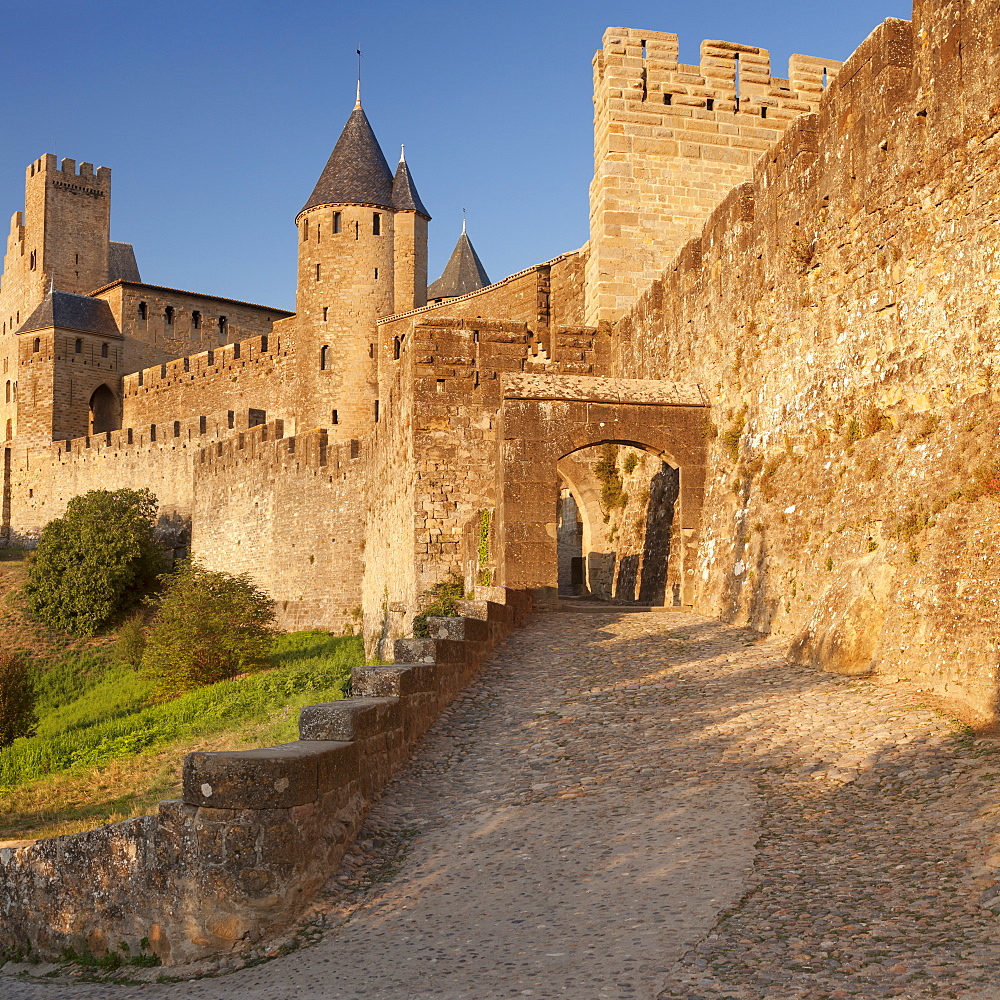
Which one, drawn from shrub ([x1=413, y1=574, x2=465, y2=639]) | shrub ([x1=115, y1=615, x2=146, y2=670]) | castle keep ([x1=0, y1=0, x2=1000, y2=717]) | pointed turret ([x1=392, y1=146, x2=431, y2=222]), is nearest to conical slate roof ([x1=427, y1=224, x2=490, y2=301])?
pointed turret ([x1=392, y1=146, x2=431, y2=222])

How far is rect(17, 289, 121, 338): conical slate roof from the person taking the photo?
4806 cm

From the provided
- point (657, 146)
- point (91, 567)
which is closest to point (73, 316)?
point (91, 567)

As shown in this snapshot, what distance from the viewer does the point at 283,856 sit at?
18.7ft

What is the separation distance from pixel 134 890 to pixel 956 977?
405 cm

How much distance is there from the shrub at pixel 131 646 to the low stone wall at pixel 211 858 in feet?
71.1

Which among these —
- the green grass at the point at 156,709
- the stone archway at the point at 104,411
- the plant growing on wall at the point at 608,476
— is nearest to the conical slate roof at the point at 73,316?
the stone archway at the point at 104,411

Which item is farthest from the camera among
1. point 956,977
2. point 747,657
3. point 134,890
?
point 747,657

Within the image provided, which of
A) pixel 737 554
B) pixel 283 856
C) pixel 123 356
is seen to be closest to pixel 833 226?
pixel 737 554

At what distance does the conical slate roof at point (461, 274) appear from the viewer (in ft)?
138

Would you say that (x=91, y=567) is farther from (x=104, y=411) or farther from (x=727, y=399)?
(x=727, y=399)

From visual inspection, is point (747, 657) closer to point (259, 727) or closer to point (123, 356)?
point (259, 727)

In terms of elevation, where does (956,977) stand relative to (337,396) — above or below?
below

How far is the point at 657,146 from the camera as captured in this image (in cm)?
1814

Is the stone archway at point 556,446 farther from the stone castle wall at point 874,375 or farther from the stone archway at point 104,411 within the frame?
the stone archway at point 104,411
